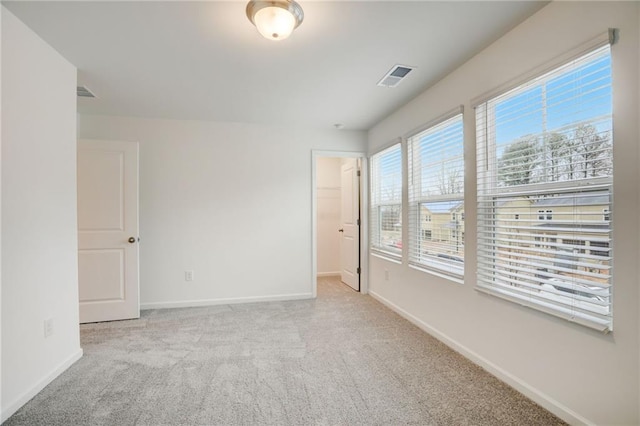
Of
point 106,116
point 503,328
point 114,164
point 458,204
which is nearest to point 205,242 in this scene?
point 114,164

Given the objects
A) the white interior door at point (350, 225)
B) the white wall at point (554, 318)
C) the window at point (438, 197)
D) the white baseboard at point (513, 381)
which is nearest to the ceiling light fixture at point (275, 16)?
the white wall at point (554, 318)

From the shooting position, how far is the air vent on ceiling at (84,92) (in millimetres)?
2924

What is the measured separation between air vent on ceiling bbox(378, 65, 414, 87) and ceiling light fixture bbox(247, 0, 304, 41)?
1058 mm

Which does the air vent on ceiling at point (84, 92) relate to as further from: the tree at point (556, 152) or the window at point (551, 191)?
the tree at point (556, 152)

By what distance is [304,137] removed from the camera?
4.28 metres

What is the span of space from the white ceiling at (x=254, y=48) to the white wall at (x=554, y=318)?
18 cm

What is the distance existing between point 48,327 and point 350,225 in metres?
3.64

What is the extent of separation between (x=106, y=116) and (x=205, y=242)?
193 centimetres

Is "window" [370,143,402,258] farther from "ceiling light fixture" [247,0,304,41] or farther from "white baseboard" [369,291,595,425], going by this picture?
"ceiling light fixture" [247,0,304,41]

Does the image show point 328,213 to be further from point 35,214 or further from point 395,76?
point 35,214

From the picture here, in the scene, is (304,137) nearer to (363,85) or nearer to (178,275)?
(363,85)

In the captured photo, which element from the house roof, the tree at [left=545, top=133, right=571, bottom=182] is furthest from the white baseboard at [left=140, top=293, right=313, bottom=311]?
the tree at [left=545, top=133, right=571, bottom=182]

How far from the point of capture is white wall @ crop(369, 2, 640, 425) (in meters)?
1.44

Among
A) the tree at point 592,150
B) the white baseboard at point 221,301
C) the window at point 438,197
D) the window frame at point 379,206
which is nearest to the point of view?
the tree at point 592,150
